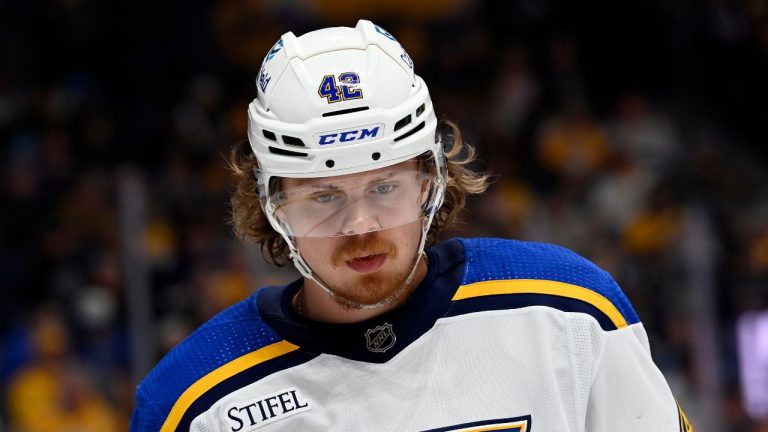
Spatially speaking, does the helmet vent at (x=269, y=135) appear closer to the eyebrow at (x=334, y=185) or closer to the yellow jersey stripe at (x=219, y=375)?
the eyebrow at (x=334, y=185)

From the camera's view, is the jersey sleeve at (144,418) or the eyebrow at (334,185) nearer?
the eyebrow at (334,185)

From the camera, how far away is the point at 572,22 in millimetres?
7355

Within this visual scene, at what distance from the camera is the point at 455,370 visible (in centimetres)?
205

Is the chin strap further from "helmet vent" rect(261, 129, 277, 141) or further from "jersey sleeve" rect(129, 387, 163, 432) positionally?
"jersey sleeve" rect(129, 387, 163, 432)

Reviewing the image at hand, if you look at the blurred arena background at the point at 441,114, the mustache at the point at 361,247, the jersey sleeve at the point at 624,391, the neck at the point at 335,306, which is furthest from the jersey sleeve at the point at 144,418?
the blurred arena background at the point at 441,114

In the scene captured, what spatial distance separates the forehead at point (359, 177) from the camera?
6.48 feet

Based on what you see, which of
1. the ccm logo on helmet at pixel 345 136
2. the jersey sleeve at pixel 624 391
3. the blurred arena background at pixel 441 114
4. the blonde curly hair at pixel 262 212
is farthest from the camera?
the blurred arena background at pixel 441 114

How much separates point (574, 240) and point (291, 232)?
3.74 metres

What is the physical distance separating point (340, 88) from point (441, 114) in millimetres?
3627

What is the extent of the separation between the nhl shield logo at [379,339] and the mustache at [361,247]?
16cm

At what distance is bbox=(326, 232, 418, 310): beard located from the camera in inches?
77.2

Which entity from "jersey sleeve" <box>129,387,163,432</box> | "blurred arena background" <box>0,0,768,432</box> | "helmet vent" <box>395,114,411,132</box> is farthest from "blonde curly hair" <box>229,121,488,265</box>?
"blurred arena background" <box>0,0,768,432</box>

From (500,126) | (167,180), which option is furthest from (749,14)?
(167,180)

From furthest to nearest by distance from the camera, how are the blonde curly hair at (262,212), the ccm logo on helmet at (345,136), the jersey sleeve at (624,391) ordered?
the blonde curly hair at (262,212) < the jersey sleeve at (624,391) < the ccm logo on helmet at (345,136)
